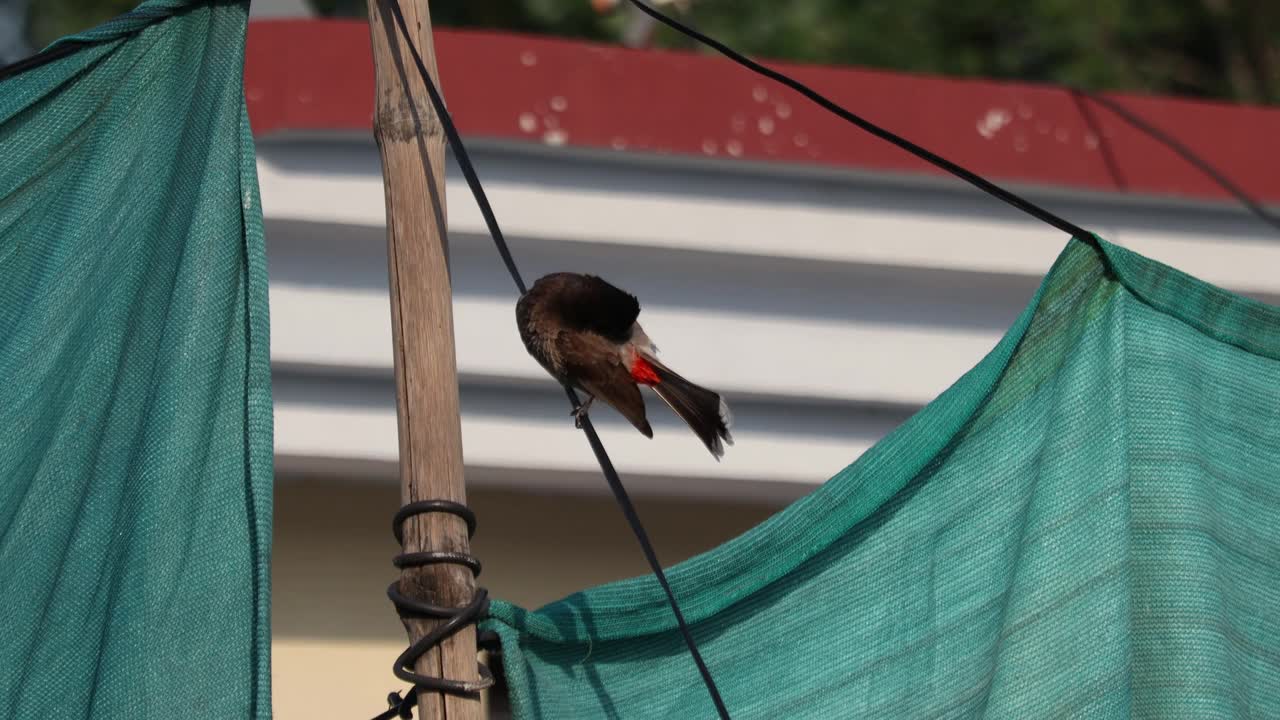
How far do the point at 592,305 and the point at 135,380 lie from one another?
1.01 m

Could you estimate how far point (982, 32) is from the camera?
35.7 feet

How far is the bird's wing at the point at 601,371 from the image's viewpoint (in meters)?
3.21

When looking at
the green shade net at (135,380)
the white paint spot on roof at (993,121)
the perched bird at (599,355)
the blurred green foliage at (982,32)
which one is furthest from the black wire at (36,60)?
the blurred green foliage at (982,32)

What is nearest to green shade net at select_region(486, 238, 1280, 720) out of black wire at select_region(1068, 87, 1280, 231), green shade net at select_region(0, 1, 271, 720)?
Result: green shade net at select_region(0, 1, 271, 720)

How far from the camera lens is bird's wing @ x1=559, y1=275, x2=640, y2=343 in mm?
3248

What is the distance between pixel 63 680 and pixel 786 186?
2266 millimetres

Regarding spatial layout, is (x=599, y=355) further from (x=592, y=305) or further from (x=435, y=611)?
(x=435, y=611)

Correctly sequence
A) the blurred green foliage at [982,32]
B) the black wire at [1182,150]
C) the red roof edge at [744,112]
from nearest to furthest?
the red roof edge at [744,112], the black wire at [1182,150], the blurred green foliage at [982,32]

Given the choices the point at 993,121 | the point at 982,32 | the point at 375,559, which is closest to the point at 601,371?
the point at 375,559

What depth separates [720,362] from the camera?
4.02 m

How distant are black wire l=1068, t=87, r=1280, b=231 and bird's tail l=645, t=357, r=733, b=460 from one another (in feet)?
5.04

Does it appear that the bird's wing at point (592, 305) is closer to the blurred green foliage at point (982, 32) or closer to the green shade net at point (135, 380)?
the green shade net at point (135, 380)

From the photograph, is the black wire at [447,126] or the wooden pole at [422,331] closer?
the wooden pole at [422,331]

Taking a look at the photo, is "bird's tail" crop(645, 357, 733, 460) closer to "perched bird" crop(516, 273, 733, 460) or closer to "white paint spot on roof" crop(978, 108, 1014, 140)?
"perched bird" crop(516, 273, 733, 460)
